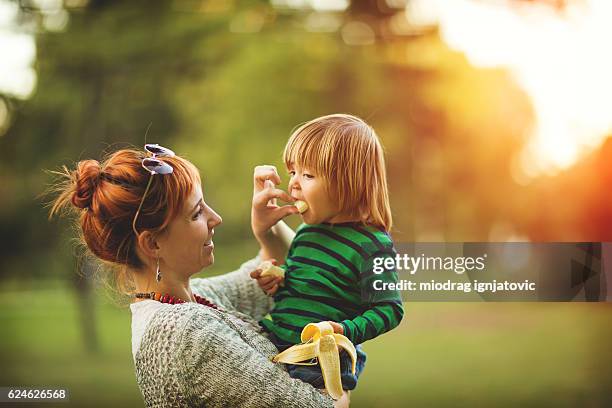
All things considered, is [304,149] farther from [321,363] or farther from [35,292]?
[35,292]

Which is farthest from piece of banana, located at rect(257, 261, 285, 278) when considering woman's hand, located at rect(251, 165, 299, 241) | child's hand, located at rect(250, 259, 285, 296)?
woman's hand, located at rect(251, 165, 299, 241)

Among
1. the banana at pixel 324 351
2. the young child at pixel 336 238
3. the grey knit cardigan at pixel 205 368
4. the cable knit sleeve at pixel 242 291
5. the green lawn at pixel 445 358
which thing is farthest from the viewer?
the green lawn at pixel 445 358

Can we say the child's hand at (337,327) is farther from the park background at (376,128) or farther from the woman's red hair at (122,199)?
the park background at (376,128)

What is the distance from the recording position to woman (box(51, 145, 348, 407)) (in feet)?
5.12

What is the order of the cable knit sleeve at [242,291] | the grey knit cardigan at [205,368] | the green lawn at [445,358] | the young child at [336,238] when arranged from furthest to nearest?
the green lawn at [445,358] → the cable knit sleeve at [242,291] → the young child at [336,238] → the grey knit cardigan at [205,368]

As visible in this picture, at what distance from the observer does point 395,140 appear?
8.55 feet

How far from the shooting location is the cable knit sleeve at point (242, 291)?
191 cm

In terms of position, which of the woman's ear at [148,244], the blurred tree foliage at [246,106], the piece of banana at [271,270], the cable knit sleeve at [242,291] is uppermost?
the blurred tree foliage at [246,106]

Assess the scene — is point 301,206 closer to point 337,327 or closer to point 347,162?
point 347,162

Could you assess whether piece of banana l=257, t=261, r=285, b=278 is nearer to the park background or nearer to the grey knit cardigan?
the grey knit cardigan

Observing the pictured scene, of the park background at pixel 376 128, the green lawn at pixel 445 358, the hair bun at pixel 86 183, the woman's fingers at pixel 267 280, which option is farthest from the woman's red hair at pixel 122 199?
the green lawn at pixel 445 358

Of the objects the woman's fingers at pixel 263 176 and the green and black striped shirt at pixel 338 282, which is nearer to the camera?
the green and black striped shirt at pixel 338 282

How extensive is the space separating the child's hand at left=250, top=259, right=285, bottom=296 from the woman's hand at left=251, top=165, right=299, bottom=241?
0.13 metres

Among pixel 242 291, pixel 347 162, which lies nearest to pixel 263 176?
pixel 347 162
